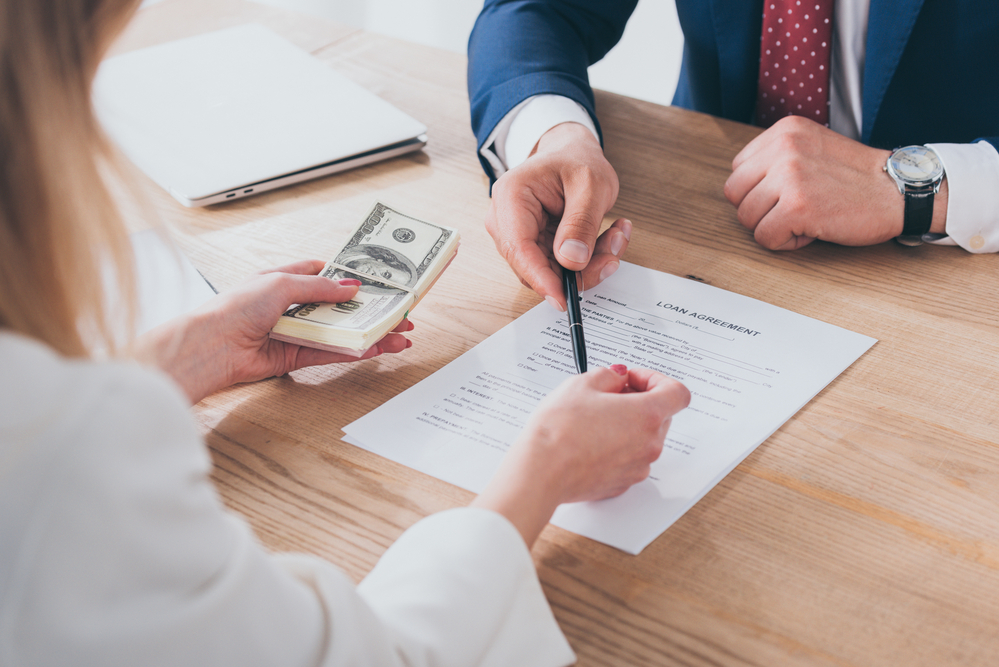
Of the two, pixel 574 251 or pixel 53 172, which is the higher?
pixel 53 172

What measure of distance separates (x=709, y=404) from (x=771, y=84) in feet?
2.79

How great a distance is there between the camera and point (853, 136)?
1407mm

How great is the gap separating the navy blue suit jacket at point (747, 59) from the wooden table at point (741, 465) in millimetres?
212

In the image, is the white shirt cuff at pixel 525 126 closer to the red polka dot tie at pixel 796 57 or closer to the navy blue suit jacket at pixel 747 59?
the navy blue suit jacket at pixel 747 59

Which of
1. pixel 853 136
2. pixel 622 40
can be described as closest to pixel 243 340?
pixel 853 136

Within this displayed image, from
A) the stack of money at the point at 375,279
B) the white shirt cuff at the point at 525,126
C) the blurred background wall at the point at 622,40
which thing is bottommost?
the blurred background wall at the point at 622,40

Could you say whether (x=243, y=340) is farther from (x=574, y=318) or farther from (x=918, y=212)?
(x=918, y=212)

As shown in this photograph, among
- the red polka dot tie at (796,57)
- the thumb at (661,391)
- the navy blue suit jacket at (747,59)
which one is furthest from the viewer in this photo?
the red polka dot tie at (796,57)

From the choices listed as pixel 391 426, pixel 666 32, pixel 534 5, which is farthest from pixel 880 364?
pixel 666 32

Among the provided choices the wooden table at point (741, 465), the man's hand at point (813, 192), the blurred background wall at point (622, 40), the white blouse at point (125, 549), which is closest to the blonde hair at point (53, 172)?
the white blouse at point (125, 549)

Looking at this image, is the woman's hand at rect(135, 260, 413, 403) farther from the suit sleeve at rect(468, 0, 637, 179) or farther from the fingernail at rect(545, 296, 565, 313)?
the suit sleeve at rect(468, 0, 637, 179)

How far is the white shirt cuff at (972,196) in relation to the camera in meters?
1.01

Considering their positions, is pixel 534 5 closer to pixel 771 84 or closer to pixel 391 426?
pixel 771 84

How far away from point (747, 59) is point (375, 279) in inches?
34.2
